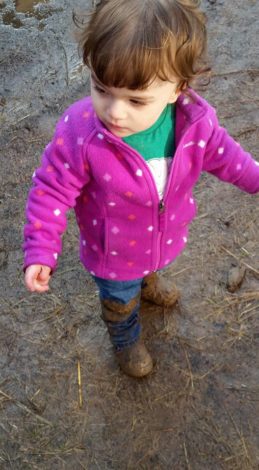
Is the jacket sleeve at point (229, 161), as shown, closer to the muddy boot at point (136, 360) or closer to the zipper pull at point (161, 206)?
the zipper pull at point (161, 206)

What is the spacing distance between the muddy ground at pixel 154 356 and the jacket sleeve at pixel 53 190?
35.4 inches

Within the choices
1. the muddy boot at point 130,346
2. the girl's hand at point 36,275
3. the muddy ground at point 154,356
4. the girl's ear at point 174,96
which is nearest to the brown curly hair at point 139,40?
the girl's ear at point 174,96

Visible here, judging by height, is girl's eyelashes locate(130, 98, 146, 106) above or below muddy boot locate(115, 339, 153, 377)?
above

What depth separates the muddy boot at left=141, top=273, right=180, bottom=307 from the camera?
2629 mm

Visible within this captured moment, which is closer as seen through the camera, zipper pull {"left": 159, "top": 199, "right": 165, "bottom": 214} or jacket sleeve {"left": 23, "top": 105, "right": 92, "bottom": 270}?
jacket sleeve {"left": 23, "top": 105, "right": 92, "bottom": 270}

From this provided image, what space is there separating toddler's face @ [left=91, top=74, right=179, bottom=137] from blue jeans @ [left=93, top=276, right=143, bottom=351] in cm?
60

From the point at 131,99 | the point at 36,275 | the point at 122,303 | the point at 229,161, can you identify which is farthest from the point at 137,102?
the point at 122,303

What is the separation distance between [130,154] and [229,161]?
0.36 m

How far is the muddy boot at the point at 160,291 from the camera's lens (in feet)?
8.63

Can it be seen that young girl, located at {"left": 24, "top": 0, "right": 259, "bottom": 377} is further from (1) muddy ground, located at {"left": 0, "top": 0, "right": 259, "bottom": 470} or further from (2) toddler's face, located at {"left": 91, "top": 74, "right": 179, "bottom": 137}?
(1) muddy ground, located at {"left": 0, "top": 0, "right": 259, "bottom": 470}

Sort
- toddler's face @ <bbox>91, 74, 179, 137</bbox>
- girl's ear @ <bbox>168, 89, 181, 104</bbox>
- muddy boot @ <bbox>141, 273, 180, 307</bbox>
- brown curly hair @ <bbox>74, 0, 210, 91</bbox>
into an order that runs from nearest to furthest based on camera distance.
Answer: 1. brown curly hair @ <bbox>74, 0, 210, 91</bbox>
2. toddler's face @ <bbox>91, 74, 179, 137</bbox>
3. girl's ear @ <bbox>168, 89, 181, 104</bbox>
4. muddy boot @ <bbox>141, 273, 180, 307</bbox>

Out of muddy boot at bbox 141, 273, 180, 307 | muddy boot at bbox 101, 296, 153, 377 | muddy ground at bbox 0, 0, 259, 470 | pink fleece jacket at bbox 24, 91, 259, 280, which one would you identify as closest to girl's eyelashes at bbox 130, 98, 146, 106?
pink fleece jacket at bbox 24, 91, 259, 280

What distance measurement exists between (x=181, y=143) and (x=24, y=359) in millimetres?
1277

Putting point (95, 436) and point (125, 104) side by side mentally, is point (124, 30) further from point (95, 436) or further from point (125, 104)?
point (95, 436)
